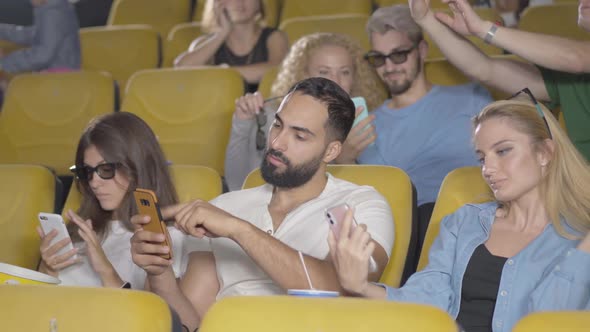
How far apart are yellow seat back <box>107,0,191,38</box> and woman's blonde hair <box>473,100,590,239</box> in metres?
3.88

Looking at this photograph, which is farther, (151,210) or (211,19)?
(211,19)

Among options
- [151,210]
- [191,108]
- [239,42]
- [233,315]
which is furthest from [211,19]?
[233,315]

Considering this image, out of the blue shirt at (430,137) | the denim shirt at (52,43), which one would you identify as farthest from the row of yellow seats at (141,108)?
the denim shirt at (52,43)

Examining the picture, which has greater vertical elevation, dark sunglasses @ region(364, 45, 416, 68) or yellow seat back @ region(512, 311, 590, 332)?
yellow seat back @ region(512, 311, 590, 332)

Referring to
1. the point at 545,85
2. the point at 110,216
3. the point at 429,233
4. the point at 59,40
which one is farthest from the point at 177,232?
the point at 59,40

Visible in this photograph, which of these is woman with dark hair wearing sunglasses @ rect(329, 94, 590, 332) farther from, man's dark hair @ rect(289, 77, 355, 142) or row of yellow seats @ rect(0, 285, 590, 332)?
row of yellow seats @ rect(0, 285, 590, 332)

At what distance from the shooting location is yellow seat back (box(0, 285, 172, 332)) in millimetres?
1941

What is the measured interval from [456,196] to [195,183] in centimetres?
83

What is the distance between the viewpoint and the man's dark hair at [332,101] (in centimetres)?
271

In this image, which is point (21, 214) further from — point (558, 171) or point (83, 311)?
point (558, 171)

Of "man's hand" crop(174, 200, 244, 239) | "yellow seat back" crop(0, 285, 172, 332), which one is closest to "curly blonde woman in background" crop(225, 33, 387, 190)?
"man's hand" crop(174, 200, 244, 239)

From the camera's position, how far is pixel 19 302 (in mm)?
1972

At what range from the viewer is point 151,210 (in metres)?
2.42

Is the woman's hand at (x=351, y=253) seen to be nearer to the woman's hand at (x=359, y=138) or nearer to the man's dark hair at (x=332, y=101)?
the man's dark hair at (x=332, y=101)
